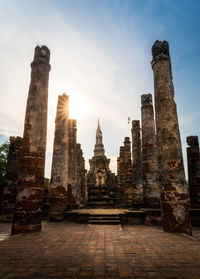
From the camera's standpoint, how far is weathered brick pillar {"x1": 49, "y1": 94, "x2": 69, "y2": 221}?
386 inches

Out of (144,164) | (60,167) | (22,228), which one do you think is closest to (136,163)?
(144,164)

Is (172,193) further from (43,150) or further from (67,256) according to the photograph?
(43,150)

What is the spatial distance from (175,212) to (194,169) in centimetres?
788

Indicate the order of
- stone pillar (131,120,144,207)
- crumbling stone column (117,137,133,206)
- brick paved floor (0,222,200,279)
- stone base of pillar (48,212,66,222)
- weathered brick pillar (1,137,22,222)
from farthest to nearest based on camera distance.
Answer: crumbling stone column (117,137,133,206), stone pillar (131,120,144,207), weathered brick pillar (1,137,22,222), stone base of pillar (48,212,66,222), brick paved floor (0,222,200,279)

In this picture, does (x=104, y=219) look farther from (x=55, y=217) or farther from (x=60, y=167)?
(x=60, y=167)

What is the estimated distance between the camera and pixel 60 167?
421 inches

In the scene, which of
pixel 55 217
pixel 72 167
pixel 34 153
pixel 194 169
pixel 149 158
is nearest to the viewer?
pixel 34 153

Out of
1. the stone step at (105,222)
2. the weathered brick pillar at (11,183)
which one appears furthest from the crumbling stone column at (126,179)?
the weathered brick pillar at (11,183)

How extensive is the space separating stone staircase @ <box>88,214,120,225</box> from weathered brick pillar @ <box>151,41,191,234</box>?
8.81 ft

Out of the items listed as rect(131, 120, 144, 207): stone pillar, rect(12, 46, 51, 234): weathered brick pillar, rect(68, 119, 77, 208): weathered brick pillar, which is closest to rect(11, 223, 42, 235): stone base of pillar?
rect(12, 46, 51, 234): weathered brick pillar

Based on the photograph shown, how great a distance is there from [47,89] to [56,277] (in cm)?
686

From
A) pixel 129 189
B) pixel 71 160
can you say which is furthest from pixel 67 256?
pixel 129 189

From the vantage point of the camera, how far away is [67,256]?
3697 mm

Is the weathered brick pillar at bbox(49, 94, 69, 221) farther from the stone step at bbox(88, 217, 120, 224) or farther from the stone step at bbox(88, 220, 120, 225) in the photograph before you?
the stone step at bbox(88, 220, 120, 225)
